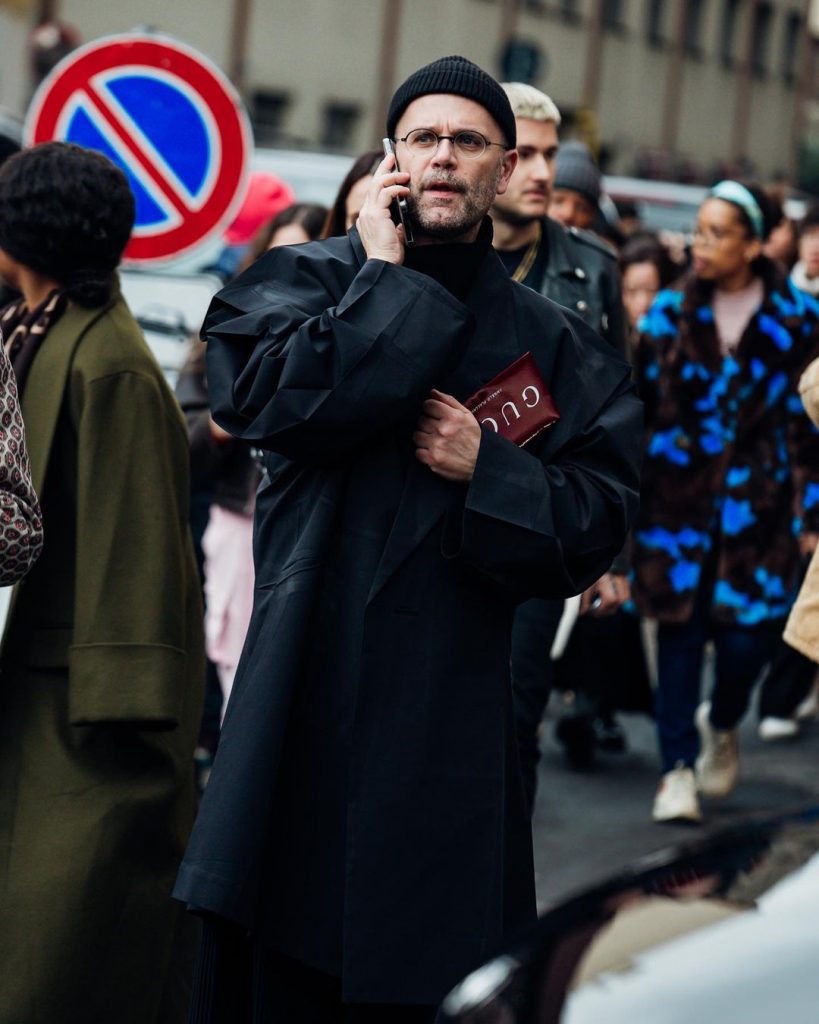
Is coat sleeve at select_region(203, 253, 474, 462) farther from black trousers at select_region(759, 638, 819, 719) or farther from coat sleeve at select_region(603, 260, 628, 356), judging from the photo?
black trousers at select_region(759, 638, 819, 719)

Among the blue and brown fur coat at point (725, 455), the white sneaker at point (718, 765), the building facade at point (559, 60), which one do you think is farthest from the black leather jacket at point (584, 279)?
the building facade at point (559, 60)

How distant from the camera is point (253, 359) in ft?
11.9

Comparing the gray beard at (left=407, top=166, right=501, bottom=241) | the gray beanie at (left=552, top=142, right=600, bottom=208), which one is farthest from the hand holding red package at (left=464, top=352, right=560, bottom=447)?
the gray beanie at (left=552, top=142, right=600, bottom=208)

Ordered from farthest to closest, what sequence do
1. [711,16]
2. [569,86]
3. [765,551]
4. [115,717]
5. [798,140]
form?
[798,140], [711,16], [569,86], [765,551], [115,717]

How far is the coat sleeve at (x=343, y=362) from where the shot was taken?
354 centimetres

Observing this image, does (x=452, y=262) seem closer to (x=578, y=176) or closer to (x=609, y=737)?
(x=578, y=176)

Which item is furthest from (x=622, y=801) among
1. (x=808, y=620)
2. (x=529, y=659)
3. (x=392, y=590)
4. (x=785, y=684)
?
(x=392, y=590)

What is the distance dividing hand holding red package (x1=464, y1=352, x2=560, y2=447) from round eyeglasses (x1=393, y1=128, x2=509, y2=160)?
0.37 m

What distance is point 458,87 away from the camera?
3803 mm

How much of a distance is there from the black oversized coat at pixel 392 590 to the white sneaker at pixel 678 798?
3794 mm

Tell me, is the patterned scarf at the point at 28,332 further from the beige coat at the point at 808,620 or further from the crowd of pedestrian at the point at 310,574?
the beige coat at the point at 808,620

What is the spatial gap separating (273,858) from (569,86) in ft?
136

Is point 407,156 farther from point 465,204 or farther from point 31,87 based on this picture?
point 31,87

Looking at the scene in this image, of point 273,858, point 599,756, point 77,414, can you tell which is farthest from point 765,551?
point 273,858
